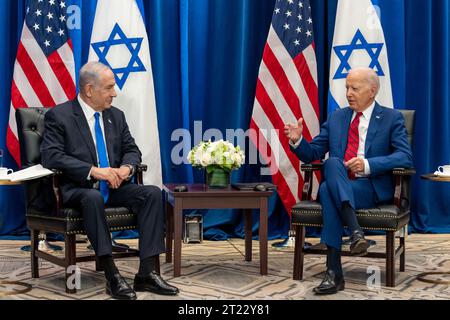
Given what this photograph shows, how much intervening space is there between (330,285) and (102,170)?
141 cm

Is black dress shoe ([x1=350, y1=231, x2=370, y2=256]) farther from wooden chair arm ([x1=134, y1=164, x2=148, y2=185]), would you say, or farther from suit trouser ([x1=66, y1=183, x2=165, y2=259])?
wooden chair arm ([x1=134, y1=164, x2=148, y2=185])

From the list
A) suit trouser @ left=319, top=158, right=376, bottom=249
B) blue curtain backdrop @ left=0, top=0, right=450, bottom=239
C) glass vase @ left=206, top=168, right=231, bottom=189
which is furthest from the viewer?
blue curtain backdrop @ left=0, top=0, right=450, bottom=239

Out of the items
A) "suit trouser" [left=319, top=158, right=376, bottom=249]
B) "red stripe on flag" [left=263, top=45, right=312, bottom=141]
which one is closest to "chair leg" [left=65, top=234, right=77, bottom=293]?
"suit trouser" [left=319, top=158, right=376, bottom=249]

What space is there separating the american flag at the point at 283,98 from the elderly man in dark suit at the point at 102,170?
144cm

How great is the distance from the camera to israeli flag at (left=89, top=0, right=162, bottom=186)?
4.72 meters

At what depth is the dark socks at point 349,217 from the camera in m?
3.26

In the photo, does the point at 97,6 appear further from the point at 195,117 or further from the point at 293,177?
the point at 293,177

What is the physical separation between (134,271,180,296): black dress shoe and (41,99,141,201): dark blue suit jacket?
0.62 meters

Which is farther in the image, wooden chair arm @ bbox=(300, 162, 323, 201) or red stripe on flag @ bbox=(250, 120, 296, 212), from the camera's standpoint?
red stripe on flag @ bbox=(250, 120, 296, 212)

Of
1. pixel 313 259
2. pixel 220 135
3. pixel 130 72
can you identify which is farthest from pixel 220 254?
pixel 130 72

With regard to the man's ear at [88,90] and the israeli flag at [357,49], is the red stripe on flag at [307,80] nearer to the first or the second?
the israeli flag at [357,49]

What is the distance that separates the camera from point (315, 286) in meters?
3.49

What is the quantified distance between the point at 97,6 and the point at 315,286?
9.18ft

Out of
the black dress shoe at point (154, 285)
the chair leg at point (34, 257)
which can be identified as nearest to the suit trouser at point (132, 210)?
the black dress shoe at point (154, 285)
